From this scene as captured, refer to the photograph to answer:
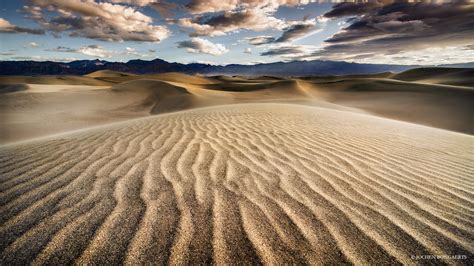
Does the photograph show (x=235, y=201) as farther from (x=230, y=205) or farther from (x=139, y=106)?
(x=139, y=106)

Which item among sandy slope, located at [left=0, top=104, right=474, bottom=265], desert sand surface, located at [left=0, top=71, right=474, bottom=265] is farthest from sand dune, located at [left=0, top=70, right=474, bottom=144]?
sandy slope, located at [left=0, top=104, right=474, bottom=265]

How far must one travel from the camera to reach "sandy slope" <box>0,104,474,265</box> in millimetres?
1689

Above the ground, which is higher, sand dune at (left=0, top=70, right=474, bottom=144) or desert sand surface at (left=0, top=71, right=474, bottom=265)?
desert sand surface at (left=0, top=71, right=474, bottom=265)

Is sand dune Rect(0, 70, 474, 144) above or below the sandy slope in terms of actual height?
below

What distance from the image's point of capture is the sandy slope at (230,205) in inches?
66.5

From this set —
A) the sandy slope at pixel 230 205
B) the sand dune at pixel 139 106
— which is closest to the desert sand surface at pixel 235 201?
the sandy slope at pixel 230 205

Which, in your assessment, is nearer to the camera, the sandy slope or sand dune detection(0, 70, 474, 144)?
the sandy slope

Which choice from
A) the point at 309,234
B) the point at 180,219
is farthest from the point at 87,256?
the point at 309,234

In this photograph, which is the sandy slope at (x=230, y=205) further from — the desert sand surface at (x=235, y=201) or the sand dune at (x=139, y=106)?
the sand dune at (x=139, y=106)

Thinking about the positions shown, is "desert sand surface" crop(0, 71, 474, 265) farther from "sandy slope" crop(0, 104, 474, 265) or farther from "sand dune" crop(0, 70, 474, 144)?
"sand dune" crop(0, 70, 474, 144)

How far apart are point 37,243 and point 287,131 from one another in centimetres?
489

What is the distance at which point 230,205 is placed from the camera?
2.27 meters

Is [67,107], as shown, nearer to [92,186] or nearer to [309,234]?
[92,186]

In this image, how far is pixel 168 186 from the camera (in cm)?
263
